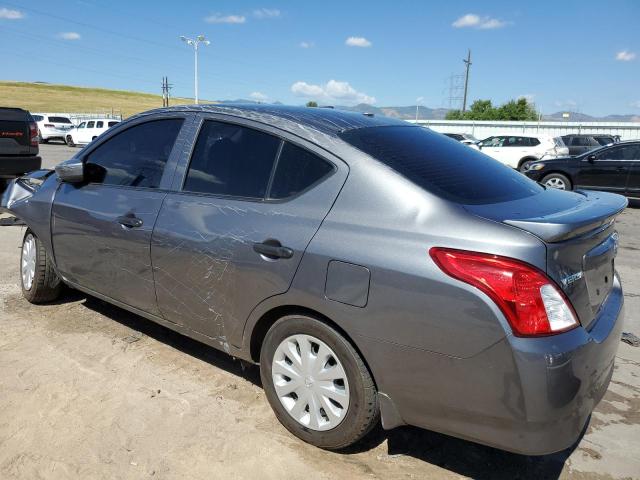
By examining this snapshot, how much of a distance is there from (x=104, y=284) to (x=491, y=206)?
2659mm

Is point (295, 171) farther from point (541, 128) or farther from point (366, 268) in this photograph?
point (541, 128)

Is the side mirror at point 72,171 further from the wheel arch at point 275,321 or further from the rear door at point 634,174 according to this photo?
the rear door at point 634,174

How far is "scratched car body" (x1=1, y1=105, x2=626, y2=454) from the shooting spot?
2076 millimetres

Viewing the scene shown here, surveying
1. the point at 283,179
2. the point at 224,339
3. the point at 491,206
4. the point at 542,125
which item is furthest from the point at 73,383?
the point at 542,125

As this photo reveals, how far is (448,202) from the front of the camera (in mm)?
2324

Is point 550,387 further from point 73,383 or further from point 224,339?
point 73,383

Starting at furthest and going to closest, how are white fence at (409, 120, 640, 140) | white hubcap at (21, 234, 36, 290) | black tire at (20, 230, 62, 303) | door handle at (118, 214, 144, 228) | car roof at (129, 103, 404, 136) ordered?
1. white fence at (409, 120, 640, 140)
2. white hubcap at (21, 234, 36, 290)
3. black tire at (20, 230, 62, 303)
4. door handle at (118, 214, 144, 228)
5. car roof at (129, 103, 404, 136)

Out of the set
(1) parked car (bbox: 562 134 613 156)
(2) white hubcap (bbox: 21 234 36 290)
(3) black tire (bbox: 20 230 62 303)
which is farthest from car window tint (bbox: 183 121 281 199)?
(1) parked car (bbox: 562 134 613 156)

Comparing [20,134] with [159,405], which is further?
[20,134]

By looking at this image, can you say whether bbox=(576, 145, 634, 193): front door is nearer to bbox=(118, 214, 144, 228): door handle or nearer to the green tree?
bbox=(118, 214, 144, 228): door handle

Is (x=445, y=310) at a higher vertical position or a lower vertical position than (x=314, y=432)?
higher

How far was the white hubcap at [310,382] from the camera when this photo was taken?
8.34 feet

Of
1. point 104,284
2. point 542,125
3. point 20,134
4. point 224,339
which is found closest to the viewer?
point 224,339

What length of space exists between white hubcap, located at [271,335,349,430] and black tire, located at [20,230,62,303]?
2.53 m
